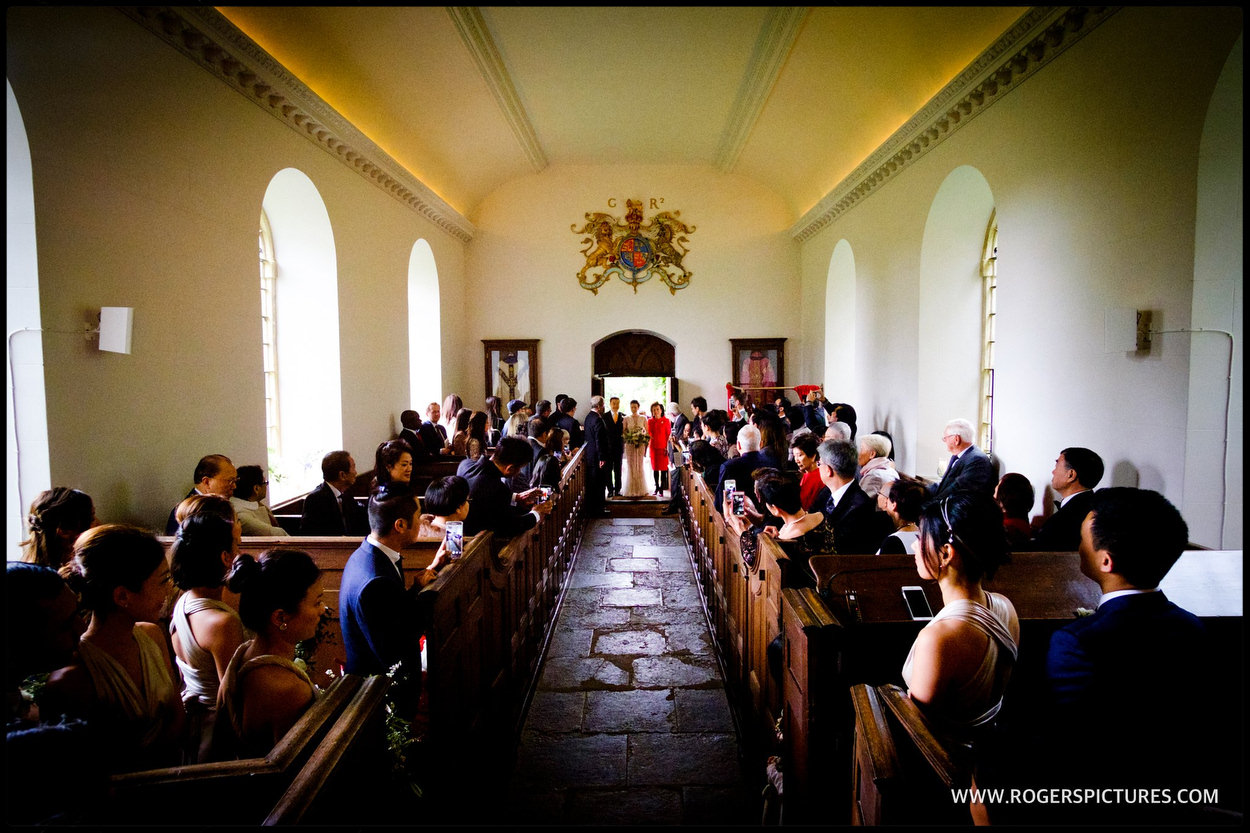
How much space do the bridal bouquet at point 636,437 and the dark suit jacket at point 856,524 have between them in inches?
289

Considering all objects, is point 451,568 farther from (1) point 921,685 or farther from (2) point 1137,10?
(2) point 1137,10

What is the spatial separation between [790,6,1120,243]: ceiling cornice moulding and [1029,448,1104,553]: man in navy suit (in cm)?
315

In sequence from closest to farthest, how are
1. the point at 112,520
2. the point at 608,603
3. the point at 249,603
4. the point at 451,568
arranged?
the point at 249,603
the point at 451,568
the point at 112,520
the point at 608,603

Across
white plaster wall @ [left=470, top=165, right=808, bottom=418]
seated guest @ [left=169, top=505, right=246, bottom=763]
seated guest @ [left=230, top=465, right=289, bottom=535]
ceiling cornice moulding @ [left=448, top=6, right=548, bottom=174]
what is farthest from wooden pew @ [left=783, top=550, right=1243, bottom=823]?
white plaster wall @ [left=470, top=165, right=808, bottom=418]

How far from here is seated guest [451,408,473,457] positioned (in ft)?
27.2

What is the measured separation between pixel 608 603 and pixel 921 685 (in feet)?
13.6

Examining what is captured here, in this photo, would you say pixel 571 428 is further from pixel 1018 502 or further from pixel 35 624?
pixel 35 624

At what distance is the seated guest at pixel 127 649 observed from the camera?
70.6 inches

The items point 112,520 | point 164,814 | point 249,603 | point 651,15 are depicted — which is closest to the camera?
point 164,814

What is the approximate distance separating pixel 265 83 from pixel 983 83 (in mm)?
6368

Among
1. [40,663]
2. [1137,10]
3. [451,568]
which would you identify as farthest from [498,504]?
[1137,10]

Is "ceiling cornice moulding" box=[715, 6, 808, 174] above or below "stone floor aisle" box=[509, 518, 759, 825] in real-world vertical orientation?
above

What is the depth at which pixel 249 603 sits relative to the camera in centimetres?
203

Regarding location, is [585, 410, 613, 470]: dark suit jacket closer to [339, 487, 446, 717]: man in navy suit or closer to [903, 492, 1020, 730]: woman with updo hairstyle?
[339, 487, 446, 717]: man in navy suit
